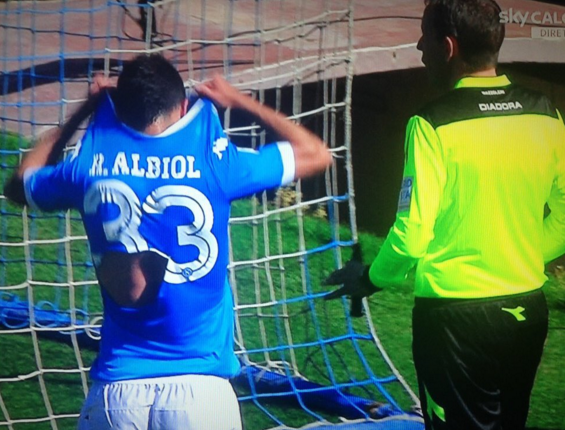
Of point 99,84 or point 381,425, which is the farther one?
point 381,425

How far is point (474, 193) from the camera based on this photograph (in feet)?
6.21

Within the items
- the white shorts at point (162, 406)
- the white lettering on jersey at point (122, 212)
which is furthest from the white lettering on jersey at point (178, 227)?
the white shorts at point (162, 406)

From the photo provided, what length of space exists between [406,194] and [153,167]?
0.53 meters

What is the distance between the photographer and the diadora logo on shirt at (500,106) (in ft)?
6.30

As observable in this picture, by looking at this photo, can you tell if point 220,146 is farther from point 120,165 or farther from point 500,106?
point 500,106

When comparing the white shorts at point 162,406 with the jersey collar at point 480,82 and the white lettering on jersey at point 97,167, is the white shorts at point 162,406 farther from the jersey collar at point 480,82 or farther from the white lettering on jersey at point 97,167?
the jersey collar at point 480,82

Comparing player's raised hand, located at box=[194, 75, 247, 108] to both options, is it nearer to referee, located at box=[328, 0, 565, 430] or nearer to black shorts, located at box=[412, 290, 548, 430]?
referee, located at box=[328, 0, 565, 430]

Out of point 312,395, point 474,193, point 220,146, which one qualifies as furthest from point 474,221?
point 312,395

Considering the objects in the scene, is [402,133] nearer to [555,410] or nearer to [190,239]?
[190,239]

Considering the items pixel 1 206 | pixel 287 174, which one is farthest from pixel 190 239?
pixel 1 206

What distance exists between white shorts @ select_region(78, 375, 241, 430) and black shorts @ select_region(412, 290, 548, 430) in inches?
16.6

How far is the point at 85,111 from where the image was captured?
218cm

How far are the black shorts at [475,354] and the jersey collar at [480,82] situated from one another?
1.45ft

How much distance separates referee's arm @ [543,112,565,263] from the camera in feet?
6.48
